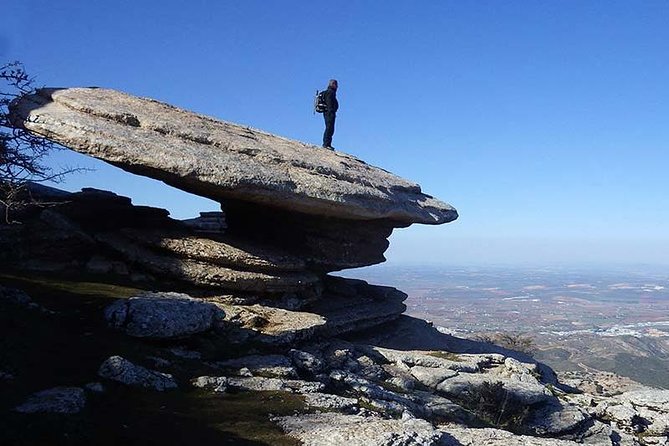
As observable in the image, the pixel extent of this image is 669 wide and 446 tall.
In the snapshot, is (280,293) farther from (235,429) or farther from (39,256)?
(235,429)

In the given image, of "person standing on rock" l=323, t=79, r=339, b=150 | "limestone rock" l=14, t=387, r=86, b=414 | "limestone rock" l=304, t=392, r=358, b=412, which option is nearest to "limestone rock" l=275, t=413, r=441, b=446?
"limestone rock" l=304, t=392, r=358, b=412

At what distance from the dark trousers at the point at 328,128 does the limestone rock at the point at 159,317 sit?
1424cm

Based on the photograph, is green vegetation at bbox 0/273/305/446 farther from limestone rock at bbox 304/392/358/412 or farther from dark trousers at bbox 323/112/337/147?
dark trousers at bbox 323/112/337/147

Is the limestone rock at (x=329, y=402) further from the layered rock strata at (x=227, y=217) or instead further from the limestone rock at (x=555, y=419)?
the limestone rock at (x=555, y=419)

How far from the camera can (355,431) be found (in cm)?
933

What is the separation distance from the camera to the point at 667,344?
134m

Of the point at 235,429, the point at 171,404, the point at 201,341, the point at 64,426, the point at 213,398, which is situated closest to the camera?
the point at 64,426

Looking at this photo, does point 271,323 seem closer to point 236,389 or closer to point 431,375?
point 236,389

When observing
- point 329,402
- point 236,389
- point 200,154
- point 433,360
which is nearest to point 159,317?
point 236,389

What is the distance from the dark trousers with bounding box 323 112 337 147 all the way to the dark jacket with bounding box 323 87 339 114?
24 centimetres

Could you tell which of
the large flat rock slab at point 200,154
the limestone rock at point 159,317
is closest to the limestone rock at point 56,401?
the limestone rock at point 159,317

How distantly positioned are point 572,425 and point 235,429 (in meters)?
12.1

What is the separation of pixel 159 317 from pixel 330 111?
1549 centimetres

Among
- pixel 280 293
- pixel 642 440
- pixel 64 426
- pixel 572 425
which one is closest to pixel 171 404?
pixel 64 426
